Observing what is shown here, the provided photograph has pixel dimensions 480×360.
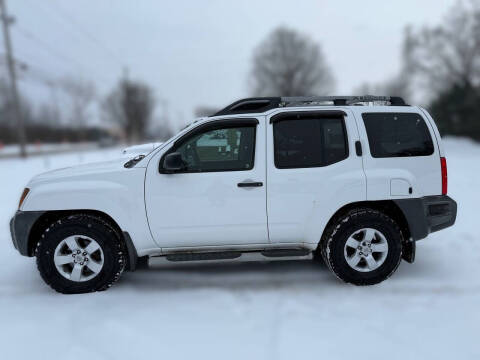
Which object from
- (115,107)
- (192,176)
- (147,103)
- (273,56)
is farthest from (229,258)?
(147,103)

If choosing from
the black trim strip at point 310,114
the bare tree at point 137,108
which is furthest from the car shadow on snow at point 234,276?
the bare tree at point 137,108

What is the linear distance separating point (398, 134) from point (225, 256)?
6.96ft

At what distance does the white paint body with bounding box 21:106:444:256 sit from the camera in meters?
3.19

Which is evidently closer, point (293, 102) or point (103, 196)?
point (103, 196)

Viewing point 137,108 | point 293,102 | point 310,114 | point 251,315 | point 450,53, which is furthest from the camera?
point 137,108

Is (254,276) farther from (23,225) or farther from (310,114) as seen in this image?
(23,225)

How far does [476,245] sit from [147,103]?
71988 millimetres

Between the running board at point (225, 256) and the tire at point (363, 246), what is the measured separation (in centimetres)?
31

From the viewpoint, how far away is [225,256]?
3271 mm

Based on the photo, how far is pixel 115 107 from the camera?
63281mm

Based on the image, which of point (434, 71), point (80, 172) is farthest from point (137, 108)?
point (80, 172)

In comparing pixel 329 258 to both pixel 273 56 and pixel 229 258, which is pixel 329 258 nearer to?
pixel 229 258

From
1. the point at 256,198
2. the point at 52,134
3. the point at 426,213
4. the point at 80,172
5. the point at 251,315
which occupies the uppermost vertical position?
the point at 52,134

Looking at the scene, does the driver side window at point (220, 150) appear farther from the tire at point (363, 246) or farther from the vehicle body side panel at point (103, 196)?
the tire at point (363, 246)
